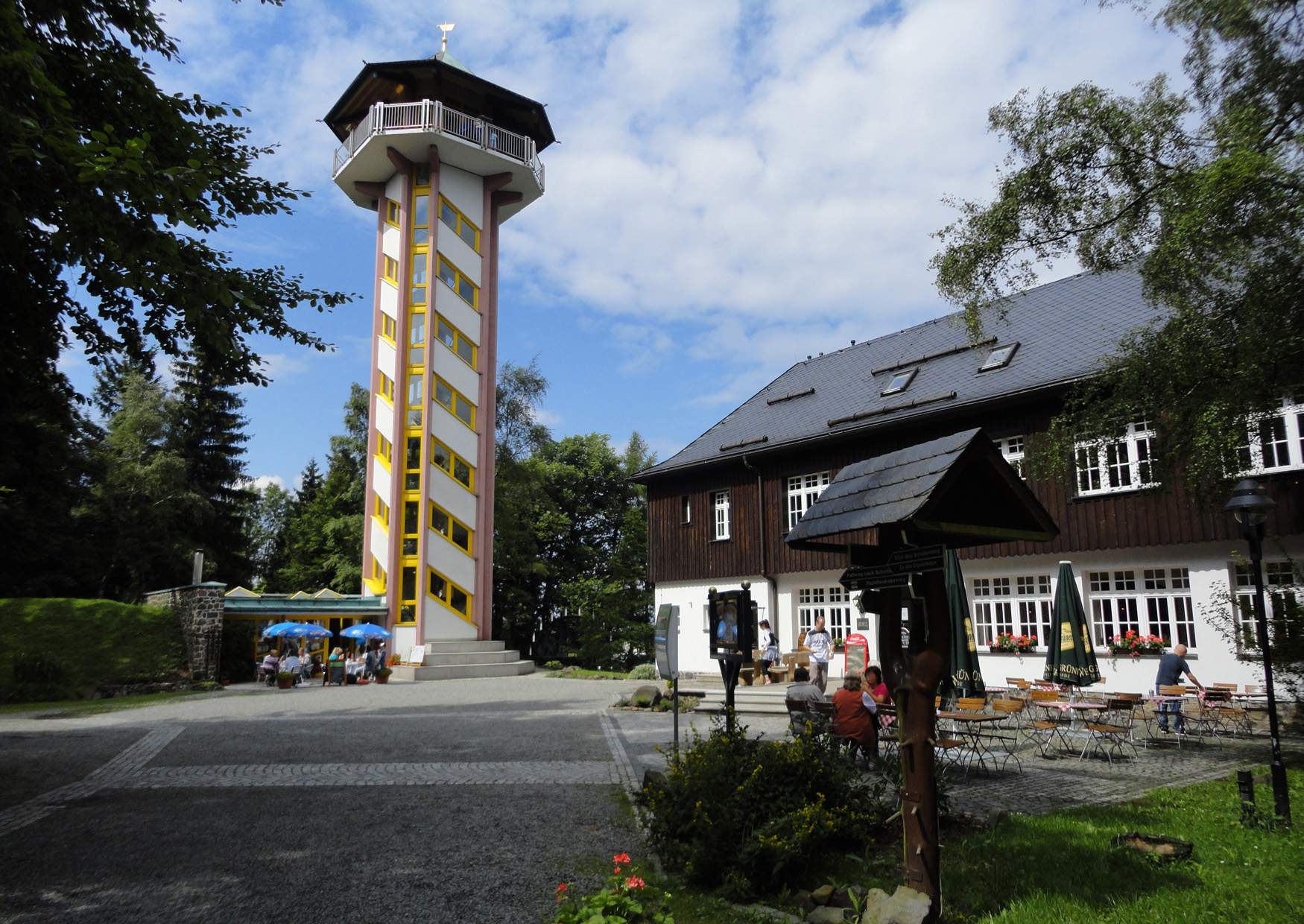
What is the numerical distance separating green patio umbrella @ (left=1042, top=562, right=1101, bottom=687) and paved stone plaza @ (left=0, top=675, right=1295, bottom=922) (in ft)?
7.52

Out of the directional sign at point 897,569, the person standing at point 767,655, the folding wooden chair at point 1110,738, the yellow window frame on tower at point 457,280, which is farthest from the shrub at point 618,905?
the yellow window frame on tower at point 457,280

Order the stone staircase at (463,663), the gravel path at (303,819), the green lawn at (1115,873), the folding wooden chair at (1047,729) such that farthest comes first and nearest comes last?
the stone staircase at (463,663)
the folding wooden chair at (1047,729)
the gravel path at (303,819)
the green lawn at (1115,873)

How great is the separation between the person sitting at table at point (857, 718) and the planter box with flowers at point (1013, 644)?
10.3 metres

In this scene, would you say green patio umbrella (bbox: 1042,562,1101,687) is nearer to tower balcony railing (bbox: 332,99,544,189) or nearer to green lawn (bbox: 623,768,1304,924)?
green lawn (bbox: 623,768,1304,924)

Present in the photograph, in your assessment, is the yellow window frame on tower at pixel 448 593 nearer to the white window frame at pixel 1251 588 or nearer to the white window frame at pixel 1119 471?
the white window frame at pixel 1119 471

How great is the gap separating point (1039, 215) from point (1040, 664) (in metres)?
10.6

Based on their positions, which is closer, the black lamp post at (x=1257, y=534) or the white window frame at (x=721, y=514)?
the black lamp post at (x=1257, y=534)

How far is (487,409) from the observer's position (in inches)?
1299

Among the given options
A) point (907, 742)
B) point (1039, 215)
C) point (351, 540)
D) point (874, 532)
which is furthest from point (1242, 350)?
point (351, 540)

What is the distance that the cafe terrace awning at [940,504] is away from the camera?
573 cm

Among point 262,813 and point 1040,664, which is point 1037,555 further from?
point 262,813

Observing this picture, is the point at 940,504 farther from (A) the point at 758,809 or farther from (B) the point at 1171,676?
(B) the point at 1171,676

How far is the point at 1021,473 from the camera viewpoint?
17.7 metres

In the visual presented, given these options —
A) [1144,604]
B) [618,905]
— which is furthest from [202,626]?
[1144,604]
